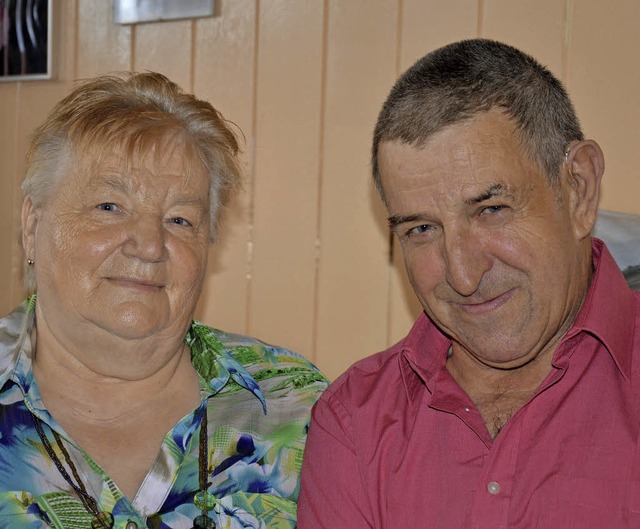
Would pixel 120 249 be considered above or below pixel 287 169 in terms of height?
below

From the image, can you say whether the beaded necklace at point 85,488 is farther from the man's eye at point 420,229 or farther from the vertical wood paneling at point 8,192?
the vertical wood paneling at point 8,192

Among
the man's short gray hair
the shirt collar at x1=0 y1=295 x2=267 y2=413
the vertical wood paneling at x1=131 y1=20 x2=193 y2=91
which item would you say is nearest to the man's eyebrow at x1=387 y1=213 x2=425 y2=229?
the man's short gray hair

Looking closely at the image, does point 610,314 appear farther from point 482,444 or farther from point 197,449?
point 197,449

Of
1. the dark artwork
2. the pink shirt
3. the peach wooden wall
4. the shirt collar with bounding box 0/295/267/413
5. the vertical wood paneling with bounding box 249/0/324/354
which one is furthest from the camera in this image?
the vertical wood paneling with bounding box 249/0/324/354

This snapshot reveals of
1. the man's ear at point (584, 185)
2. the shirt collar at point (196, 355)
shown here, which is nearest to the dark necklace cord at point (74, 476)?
the shirt collar at point (196, 355)

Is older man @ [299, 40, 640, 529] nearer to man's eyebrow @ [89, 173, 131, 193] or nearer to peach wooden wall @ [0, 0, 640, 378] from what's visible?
man's eyebrow @ [89, 173, 131, 193]

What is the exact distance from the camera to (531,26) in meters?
2.09

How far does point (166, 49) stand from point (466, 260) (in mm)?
1418

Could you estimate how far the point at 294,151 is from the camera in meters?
2.39

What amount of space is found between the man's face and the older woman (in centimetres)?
49

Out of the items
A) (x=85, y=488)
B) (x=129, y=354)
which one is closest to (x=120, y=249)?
(x=129, y=354)

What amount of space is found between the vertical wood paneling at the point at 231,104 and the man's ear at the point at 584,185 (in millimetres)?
1143

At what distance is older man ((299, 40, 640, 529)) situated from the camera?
4.62ft

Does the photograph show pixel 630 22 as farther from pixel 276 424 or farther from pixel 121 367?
pixel 121 367
